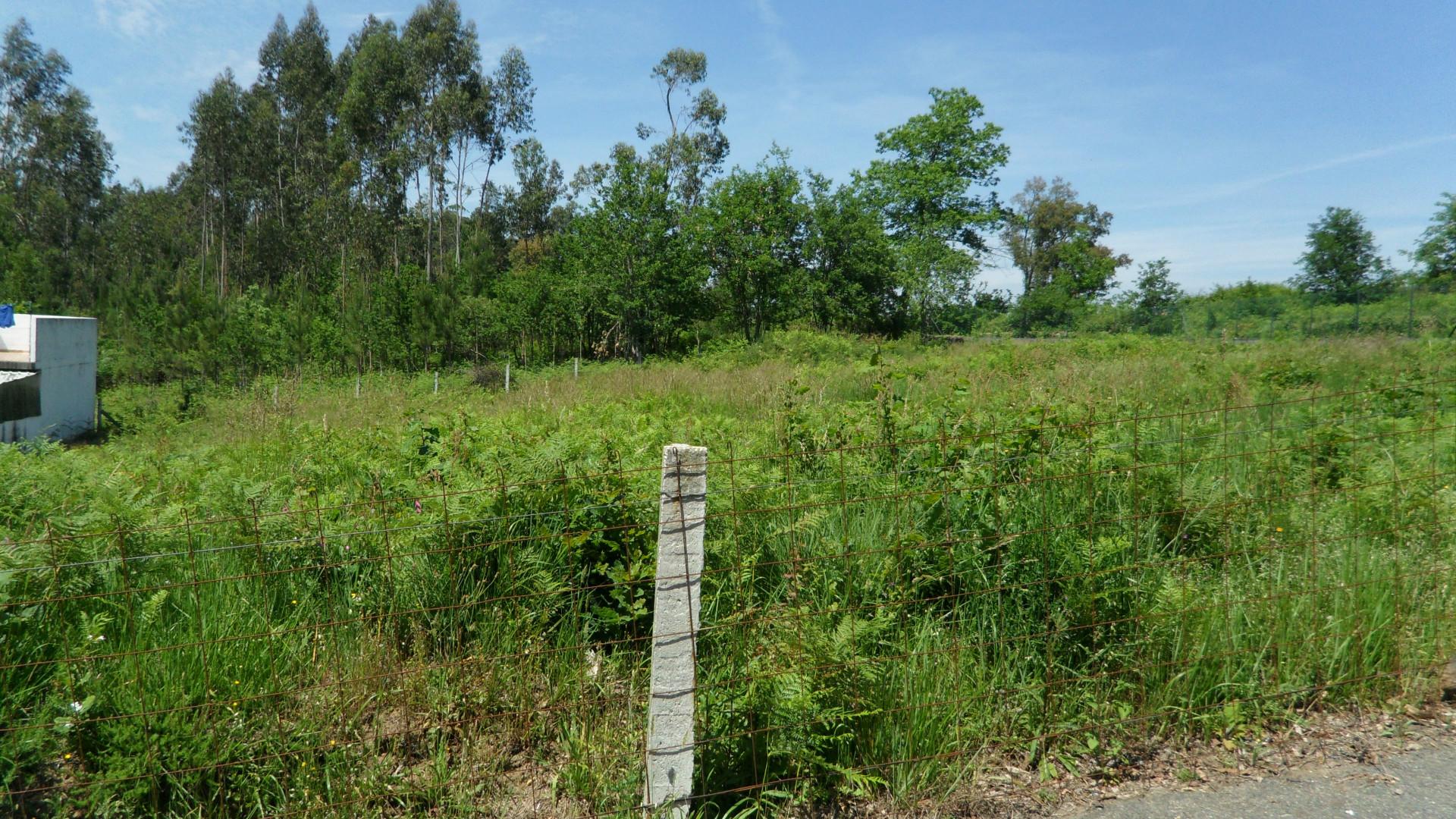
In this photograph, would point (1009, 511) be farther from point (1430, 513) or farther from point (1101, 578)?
point (1430, 513)

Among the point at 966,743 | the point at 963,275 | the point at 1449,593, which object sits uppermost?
the point at 963,275

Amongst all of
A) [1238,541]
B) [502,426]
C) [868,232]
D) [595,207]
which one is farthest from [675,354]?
[1238,541]

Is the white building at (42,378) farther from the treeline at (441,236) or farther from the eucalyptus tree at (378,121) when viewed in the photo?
the eucalyptus tree at (378,121)

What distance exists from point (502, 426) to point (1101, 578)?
4.72m

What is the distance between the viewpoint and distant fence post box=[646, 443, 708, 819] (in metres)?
2.80

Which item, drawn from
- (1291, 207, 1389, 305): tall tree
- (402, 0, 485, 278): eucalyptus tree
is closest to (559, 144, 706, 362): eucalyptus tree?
(402, 0, 485, 278): eucalyptus tree

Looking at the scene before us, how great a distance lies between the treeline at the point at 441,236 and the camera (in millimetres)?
35312

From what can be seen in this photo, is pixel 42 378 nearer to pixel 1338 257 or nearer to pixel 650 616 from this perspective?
pixel 650 616

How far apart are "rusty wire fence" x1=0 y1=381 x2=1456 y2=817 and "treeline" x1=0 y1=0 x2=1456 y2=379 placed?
30832mm

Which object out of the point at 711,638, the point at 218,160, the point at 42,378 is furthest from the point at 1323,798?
the point at 218,160

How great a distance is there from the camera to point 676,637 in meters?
2.80

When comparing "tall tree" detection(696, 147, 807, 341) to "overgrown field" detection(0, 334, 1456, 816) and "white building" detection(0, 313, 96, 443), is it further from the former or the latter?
"overgrown field" detection(0, 334, 1456, 816)

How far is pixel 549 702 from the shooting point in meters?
3.50

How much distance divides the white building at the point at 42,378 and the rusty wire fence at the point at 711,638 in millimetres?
20277
